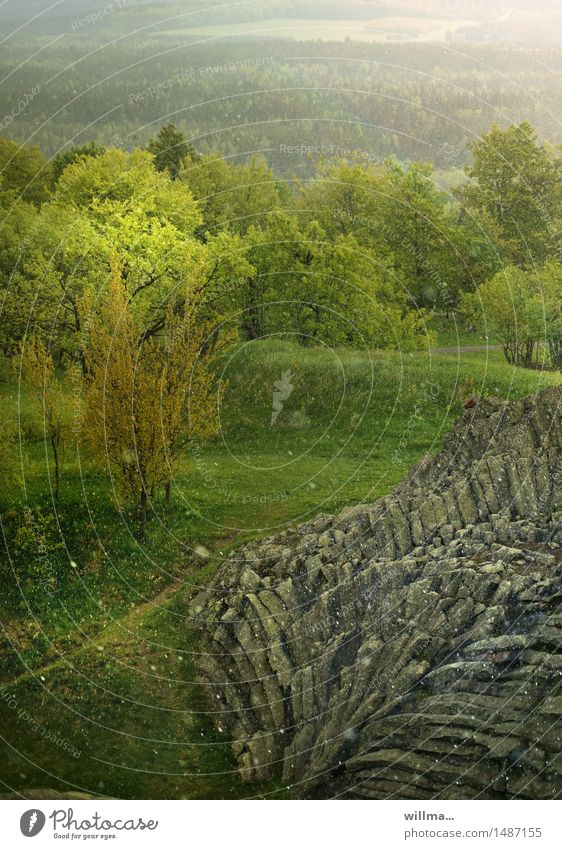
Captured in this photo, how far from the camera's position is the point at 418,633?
16312 mm

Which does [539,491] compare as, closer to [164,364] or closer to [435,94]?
[164,364]

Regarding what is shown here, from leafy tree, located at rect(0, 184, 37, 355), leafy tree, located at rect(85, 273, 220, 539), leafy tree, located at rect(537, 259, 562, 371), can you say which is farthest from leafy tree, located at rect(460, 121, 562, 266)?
leafy tree, located at rect(85, 273, 220, 539)

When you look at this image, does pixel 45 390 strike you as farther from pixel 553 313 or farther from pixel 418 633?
pixel 553 313

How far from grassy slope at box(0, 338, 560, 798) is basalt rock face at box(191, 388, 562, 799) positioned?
3.14 ft

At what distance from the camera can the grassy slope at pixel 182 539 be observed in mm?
16688

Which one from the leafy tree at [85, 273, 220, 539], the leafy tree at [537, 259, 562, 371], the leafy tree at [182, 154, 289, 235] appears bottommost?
the leafy tree at [85, 273, 220, 539]

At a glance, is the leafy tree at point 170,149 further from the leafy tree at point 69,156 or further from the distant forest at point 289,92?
the leafy tree at point 69,156

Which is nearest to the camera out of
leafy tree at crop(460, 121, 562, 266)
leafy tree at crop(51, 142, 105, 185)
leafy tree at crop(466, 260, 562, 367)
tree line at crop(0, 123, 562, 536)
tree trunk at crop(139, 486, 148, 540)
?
tree trunk at crop(139, 486, 148, 540)

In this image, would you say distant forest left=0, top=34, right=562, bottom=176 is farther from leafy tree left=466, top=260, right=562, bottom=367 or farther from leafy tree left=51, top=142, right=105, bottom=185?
leafy tree left=466, top=260, right=562, bottom=367

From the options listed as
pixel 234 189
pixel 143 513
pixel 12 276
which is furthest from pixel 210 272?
pixel 234 189

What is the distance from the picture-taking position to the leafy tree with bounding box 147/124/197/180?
2012 inches

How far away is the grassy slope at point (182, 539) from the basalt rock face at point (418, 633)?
958 millimetres
